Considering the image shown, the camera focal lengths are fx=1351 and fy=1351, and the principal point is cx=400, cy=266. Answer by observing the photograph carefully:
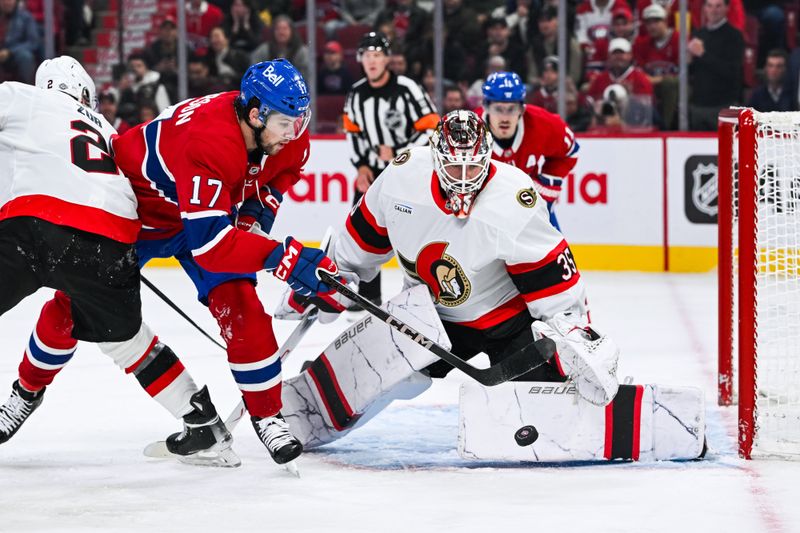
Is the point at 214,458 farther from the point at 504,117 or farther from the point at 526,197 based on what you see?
the point at 504,117

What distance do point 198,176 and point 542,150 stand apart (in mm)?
2412

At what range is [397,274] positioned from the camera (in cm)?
735

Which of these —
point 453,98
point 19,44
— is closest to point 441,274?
point 453,98

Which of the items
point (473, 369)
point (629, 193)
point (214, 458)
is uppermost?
point (473, 369)

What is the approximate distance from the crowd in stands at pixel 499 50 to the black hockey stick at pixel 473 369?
424cm

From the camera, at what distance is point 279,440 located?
10.4 feet

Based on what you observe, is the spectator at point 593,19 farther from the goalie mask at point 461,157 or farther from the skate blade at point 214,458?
the skate blade at point 214,458

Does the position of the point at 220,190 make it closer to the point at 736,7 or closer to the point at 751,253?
the point at 751,253

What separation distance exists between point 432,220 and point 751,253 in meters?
0.80

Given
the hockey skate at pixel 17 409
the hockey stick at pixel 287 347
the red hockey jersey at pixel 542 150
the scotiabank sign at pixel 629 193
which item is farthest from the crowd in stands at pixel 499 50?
the hockey skate at pixel 17 409

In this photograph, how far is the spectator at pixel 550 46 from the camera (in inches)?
290

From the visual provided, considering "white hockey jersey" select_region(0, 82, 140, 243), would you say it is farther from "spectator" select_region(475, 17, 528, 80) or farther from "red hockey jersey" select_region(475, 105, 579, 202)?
"spectator" select_region(475, 17, 528, 80)

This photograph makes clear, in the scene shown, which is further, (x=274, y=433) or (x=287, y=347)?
(x=287, y=347)

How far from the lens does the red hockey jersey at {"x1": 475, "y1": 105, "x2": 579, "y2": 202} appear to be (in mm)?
5168
